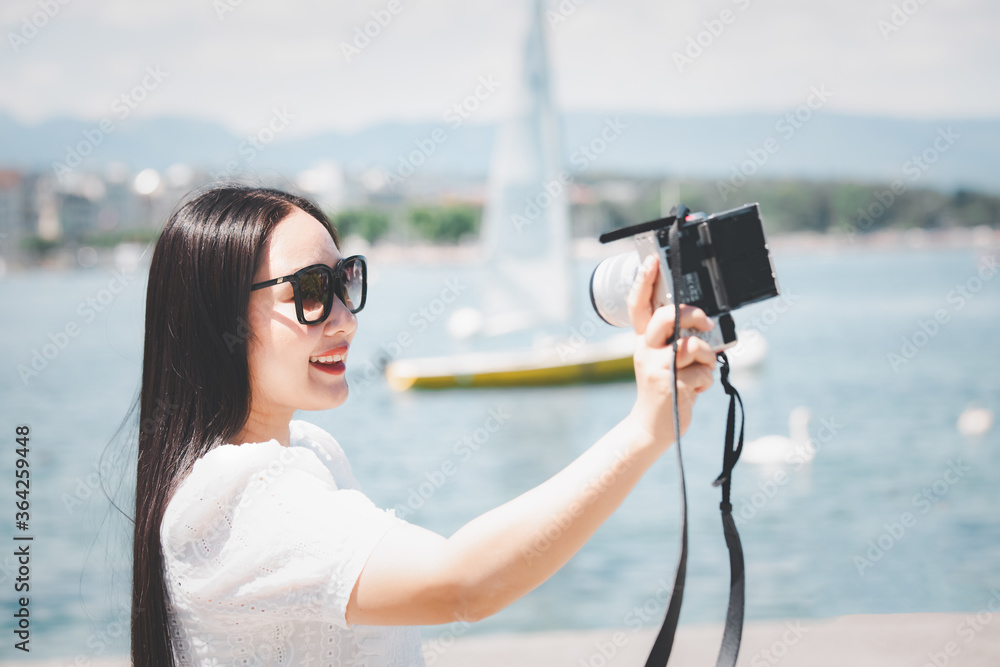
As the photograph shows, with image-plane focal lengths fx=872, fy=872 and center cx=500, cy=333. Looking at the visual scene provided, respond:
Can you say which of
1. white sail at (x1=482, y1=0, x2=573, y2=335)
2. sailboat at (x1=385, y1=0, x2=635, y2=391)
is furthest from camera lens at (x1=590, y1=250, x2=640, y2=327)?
white sail at (x1=482, y1=0, x2=573, y2=335)

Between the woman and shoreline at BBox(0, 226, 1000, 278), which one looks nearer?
the woman

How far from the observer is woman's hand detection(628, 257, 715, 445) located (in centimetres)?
106

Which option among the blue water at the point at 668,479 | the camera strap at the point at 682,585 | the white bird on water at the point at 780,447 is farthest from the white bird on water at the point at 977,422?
the camera strap at the point at 682,585

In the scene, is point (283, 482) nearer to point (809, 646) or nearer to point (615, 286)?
point (615, 286)

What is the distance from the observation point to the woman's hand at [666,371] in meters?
1.06

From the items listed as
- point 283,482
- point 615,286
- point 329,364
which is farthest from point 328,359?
point 615,286

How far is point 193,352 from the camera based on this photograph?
133 centimetres

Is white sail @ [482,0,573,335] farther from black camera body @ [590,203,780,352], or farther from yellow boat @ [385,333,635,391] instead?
black camera body @ [590,203,780,352]

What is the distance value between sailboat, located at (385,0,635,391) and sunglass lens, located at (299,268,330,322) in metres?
18.8

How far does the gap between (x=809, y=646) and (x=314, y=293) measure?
2.99m

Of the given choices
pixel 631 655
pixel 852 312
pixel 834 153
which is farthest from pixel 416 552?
pixel 834 153

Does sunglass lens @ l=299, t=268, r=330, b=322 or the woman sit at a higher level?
sunglass lens @ l=299, t=268, r=330, b=322

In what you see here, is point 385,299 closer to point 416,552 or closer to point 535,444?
point 535,444

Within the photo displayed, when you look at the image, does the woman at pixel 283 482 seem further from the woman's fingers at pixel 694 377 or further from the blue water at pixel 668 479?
the blue water at pixel 668 479
